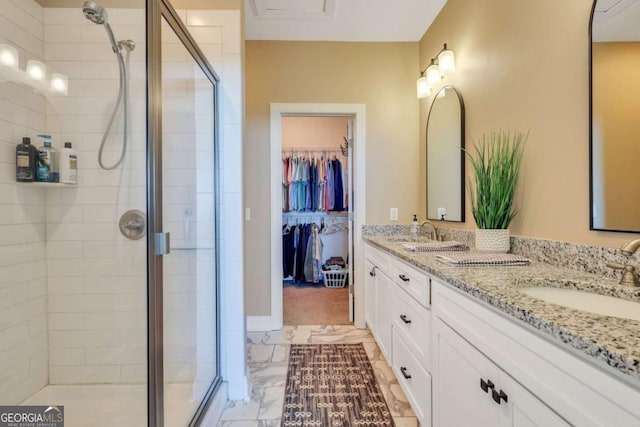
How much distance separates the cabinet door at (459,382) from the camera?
0.85m

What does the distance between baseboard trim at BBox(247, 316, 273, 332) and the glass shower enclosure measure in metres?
0.97

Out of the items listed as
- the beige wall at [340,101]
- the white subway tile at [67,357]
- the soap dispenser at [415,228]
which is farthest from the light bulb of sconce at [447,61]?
the white subway tile at [67,357]

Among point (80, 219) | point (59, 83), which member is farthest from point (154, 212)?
point (59, 83)

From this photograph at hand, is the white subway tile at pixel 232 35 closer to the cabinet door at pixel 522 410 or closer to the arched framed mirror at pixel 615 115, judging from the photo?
the arched framed mirror at pixel 615 115

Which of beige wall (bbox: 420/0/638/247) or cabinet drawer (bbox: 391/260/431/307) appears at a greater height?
beige wall (bbox: 420/0/638/247)

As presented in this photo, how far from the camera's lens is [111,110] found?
5.10ft

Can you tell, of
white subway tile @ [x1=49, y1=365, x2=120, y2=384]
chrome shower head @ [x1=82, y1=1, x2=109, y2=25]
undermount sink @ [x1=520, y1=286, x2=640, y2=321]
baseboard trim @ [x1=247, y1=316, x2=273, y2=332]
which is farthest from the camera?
baseboard trim @ [x1=247, y1=316, x2=273, y2=332]

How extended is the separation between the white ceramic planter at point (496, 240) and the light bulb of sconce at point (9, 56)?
8.22 ft

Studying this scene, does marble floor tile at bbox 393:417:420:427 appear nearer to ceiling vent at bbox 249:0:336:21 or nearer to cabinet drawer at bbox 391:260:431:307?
cabinet drawer at bbox 391:260:431:307

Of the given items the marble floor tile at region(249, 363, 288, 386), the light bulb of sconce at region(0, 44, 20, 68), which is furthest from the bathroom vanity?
the light bulb of sconce at region(0, 44, 20, 68)

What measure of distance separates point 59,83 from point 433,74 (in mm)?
2464

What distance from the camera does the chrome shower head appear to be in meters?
1.50

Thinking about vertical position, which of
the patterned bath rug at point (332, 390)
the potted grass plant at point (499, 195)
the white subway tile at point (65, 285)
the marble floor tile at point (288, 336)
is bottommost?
the patterned bath rug at point (332, 390)

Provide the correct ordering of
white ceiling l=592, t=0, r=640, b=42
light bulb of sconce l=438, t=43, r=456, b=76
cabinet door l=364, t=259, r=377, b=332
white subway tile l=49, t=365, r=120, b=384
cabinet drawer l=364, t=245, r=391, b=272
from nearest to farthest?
white ceiling l=592, t=0, r=640, b=42
white subway tile l=49, t=365, r=120, b=384
cabinet drawer l=364, t=245, r=391, b=272
light bulb of sconce l=438, t=43, r=456, b=76
cabinet door l=364, t=259, r=377, b=332
